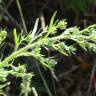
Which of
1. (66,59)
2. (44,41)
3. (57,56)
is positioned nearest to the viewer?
(44,41)

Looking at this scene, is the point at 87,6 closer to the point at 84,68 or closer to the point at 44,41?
the point at 84,68

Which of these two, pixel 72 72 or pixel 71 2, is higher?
pixel 71 2

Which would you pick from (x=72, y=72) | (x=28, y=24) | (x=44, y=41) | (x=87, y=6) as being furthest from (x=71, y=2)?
(x=44, y=41)

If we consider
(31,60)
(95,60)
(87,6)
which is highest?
(87,6)

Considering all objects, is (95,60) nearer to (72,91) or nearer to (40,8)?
(72,91)

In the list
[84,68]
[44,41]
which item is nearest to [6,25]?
[84,68]

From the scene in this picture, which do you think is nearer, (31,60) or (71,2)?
(31,60)

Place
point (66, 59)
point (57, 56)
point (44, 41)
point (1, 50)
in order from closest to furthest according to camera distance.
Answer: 1. point (44, 41)
2. point (1, 50)
3. point (57, 56)
4. point (66, 59)

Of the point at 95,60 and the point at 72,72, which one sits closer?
the point at 95,60

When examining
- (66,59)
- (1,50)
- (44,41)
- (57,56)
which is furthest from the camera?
(66,59)
